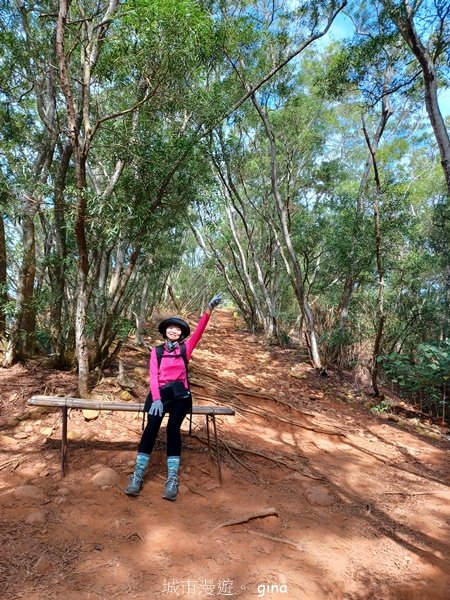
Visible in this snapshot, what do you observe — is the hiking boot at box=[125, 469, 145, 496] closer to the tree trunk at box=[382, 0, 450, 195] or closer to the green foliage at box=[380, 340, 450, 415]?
the tree trunk at box=[382, 0, 450, 195]

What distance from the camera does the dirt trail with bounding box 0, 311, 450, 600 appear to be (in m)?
2.53

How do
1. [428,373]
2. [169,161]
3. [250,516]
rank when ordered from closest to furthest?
[250,516], [169,161], [428,373]

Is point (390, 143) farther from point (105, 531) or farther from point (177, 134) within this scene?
point (105, 531)

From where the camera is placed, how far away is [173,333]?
3844 mm

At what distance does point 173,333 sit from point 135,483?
1.49 metres

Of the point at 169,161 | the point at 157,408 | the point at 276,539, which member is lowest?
the point at 276,539

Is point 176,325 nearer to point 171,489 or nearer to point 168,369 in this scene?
point 168,369

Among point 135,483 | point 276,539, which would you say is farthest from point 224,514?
point 135,483

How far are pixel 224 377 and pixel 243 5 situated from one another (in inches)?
404

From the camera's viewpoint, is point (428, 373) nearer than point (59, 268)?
No

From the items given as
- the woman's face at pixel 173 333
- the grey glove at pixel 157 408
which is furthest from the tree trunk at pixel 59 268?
the grey glove at pixel 157 408

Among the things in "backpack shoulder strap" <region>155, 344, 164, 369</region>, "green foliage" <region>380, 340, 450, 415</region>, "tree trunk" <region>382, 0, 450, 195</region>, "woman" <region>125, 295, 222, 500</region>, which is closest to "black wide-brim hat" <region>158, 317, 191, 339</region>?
"woman" <region>125, 295, 222, 500</region>

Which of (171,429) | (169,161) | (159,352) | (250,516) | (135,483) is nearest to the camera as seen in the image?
(250,516)

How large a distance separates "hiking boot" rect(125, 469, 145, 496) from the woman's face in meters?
1.32
